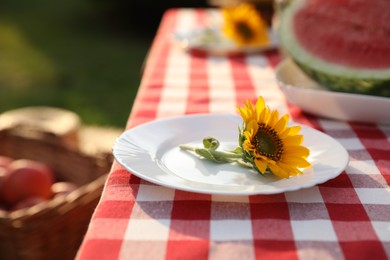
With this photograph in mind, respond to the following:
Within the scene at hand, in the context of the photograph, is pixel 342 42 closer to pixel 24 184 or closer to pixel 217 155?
pixel 217 155

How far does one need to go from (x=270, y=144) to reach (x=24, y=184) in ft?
3.37

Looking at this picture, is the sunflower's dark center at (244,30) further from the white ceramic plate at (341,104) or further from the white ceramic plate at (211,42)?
the white ceramic plate at (341,104)

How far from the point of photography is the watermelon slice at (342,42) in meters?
1.34

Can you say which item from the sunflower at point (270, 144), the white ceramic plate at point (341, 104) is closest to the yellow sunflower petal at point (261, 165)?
the sunflower at point (270, 144)

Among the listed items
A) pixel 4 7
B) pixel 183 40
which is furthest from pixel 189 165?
pixel 4 7

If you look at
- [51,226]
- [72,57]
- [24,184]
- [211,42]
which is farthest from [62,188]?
[72,57]

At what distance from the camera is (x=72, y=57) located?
512 centimetres

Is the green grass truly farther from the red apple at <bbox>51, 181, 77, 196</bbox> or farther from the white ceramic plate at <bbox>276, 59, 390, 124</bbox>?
the white ceramic plate at <bbox>276, 59, 390, 124</bbox>

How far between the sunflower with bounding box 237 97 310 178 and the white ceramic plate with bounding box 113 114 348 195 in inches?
0.8

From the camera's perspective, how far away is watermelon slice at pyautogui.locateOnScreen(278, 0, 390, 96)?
1.34 m

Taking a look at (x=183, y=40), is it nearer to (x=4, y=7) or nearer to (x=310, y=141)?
(x=310, y=141)

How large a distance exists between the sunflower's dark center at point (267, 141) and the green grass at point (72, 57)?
282 centimetres

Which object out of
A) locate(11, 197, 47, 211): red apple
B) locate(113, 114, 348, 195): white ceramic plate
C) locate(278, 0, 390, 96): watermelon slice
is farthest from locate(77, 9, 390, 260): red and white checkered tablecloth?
locate(11, 197, 47, 211): red apple

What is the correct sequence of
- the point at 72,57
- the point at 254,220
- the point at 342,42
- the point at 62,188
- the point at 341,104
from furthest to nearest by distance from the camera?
the point at 72,57 < the point at 62,188 < the point at 342,42 < the point at 341,104 < the point at 254,220
